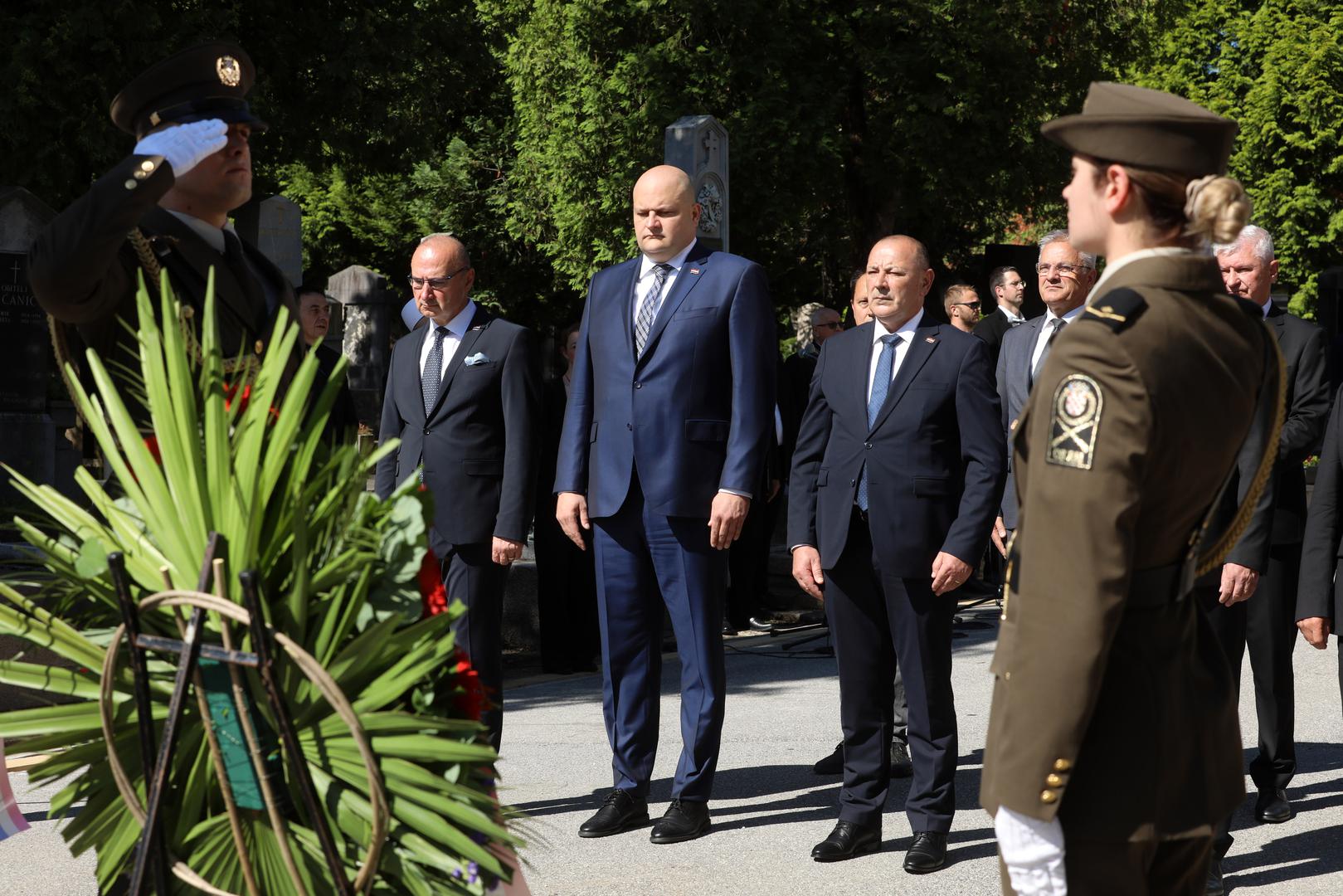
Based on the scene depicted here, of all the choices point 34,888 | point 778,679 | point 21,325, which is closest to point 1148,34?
point 21,325

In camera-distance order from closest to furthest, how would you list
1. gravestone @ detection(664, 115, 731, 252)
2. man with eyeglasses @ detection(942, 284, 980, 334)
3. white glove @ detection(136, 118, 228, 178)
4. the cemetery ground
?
white glove @ detection(136, 118, 228, 178)
the cemetery ground
man with eyeglasses @ detection(942, 284, 980, 334)
gravestone @ detection(664, 115, 731, 252)

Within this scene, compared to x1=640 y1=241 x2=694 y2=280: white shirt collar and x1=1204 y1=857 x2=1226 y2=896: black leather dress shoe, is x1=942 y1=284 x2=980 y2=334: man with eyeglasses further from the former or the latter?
x1=1204 y1=857 x2=1226 y2=896: black leather dress shoe

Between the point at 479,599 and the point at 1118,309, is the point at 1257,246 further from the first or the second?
the point at 1118,309

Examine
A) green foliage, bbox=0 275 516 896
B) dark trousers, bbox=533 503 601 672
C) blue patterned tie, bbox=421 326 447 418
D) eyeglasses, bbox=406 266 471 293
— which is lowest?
dark trousers, bbox=533 503 601 672

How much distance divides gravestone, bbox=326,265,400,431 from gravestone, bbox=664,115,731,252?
6799 millimetres

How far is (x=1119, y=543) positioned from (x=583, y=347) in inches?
140

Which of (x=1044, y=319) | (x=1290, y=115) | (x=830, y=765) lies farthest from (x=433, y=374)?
(x=1290, y=115)

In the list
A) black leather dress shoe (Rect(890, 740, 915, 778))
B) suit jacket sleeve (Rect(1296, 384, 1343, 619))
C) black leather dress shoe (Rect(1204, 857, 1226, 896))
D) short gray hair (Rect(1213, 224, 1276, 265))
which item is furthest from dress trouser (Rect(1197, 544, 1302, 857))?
black leather dress shoe (Rect(890, 740, 915, 778))

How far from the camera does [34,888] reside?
192 inches

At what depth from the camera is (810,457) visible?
5801 mm

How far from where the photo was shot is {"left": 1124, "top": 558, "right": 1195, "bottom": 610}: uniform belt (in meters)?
2.59

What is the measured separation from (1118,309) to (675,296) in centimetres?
313

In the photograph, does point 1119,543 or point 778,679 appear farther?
point 778,679

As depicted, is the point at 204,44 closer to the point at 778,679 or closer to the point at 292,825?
the point at 292,825
